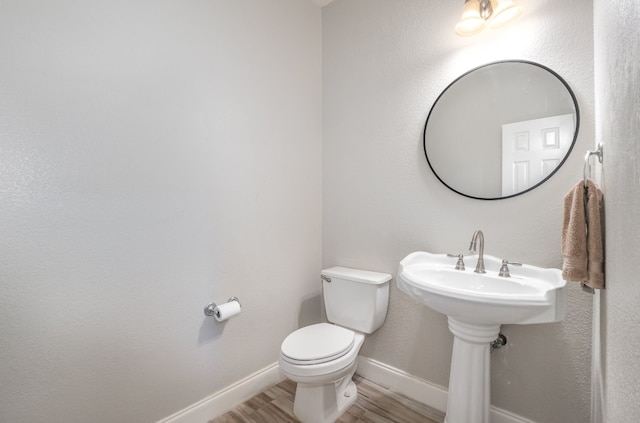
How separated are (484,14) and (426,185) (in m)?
0.86

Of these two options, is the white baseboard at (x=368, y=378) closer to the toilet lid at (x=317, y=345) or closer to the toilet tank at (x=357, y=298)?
the toilet tank at (x=357, y=298)

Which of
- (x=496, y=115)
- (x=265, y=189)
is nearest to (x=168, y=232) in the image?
(x=265, y=189)

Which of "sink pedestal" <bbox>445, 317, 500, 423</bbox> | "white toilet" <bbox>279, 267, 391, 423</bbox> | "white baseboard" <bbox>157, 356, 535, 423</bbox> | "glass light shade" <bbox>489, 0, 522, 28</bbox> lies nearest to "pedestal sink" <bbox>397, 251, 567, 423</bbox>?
"sink pedestal" <bbox>445, 317, 500, 423</bbox>

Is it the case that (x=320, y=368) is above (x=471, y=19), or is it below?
below

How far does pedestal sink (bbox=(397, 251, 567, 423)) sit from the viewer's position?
3.27 ft

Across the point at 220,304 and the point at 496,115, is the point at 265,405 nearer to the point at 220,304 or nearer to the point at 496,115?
the point at 220,304

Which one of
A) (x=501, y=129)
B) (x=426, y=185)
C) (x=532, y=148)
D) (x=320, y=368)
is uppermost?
(x=501, y=129)

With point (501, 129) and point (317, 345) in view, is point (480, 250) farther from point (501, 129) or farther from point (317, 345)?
point (317, 345)

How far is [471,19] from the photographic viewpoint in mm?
1380

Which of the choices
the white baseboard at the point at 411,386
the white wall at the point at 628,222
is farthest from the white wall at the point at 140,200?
the white wall at the point at 628,222

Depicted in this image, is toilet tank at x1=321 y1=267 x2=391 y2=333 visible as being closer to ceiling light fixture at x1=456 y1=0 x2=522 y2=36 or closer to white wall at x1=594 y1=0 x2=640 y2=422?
white wall at x1=594 y1=0 x2=640 y2=422

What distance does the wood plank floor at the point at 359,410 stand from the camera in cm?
153

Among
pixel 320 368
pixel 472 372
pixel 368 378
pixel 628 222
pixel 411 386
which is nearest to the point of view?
pixel 628 222

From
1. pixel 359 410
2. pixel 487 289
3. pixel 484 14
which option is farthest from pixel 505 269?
pixel 484 14
